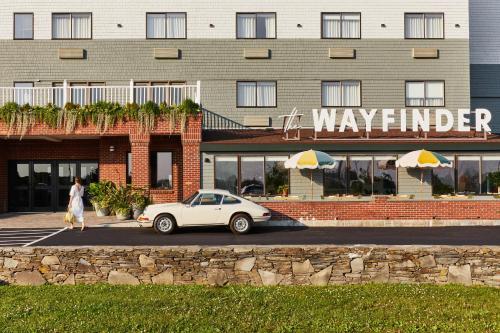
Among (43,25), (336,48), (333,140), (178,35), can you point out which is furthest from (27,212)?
(336,48)

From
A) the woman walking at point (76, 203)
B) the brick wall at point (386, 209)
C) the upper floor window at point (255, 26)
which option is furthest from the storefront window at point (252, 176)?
the upper floor window at point (255, 26)

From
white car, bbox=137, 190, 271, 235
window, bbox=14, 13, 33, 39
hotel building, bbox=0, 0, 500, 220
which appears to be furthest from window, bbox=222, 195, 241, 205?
window, bbox=14, 13, 33, 39

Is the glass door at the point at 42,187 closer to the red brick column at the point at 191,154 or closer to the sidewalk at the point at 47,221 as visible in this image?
the sidewalk at the point at 47,221

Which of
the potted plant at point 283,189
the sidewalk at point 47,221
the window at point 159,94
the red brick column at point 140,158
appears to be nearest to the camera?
the sidewalk at point 47,221

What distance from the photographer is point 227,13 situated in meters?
24.4

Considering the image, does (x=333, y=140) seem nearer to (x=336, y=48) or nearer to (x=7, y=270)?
(x=336, y=48)

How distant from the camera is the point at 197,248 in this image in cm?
916

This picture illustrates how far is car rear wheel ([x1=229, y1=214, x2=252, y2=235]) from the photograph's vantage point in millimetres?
16250

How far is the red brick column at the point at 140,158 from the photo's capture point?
67.1 feet

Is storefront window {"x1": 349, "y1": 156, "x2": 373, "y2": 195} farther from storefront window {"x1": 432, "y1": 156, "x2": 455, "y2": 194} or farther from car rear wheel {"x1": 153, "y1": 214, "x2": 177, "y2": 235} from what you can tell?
car rear wheel {"x1": 153, "y1": 214, "x2": 177, "y2": 235}

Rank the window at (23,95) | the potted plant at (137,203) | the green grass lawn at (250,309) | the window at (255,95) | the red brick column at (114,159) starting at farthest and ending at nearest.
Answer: the window at (255,95) < the red brick column at (114,159) < the window at (23,95) < the potted plant at (137,203) < the green grass lawn at (250,309)

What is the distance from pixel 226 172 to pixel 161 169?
3.72 meters

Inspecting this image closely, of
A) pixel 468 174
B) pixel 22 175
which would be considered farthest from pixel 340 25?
pixel 22 175

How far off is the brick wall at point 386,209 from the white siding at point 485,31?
469 inches
